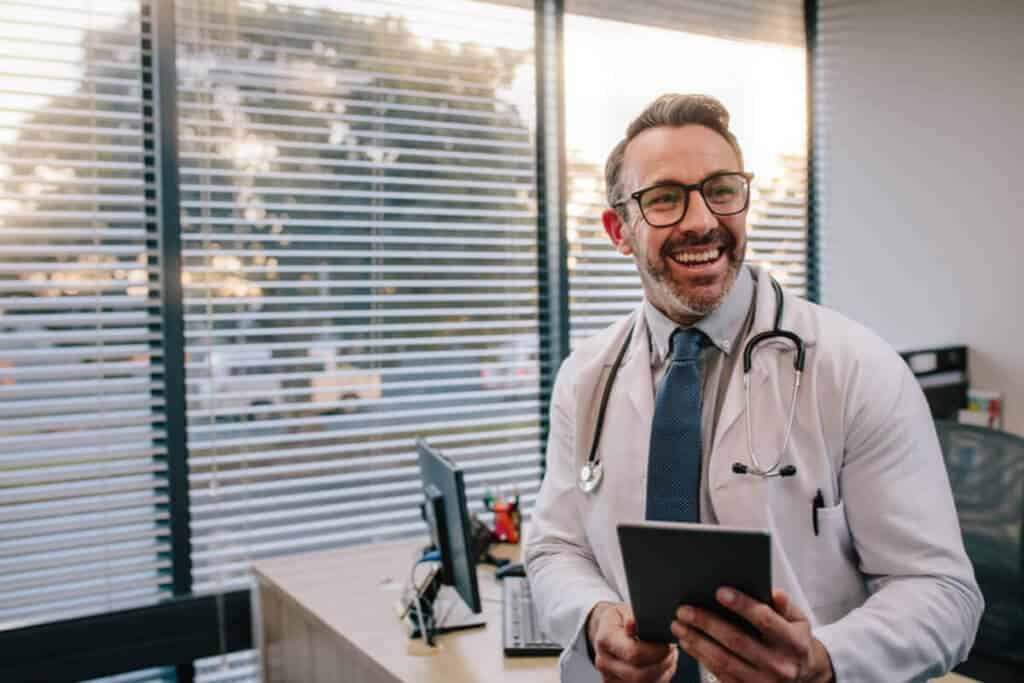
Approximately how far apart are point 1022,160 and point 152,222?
10.3 ft

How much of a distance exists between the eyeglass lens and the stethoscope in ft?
0.61

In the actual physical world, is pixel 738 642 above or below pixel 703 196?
below

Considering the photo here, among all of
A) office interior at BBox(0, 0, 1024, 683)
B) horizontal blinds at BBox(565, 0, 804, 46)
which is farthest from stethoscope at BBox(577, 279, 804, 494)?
horizontal blinds at BBox(565, 0, 804, 46)

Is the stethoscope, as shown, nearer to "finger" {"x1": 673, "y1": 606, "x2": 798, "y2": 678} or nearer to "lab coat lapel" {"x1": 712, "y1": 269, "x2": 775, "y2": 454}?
"lab coat lapel" {"x1": 712, "y1": 269, "x2": 775, "y2": 454}

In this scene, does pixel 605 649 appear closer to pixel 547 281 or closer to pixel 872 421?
pixel 872 421

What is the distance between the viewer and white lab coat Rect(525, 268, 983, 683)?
1285mm

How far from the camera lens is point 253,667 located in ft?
8.61

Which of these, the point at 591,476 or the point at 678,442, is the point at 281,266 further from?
the point at 678,442

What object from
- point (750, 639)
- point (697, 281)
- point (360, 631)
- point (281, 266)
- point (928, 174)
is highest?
point (928, 174)

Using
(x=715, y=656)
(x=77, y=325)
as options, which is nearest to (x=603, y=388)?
(x=715, y=656)

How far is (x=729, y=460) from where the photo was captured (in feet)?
4.75

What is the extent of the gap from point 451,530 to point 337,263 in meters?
1.13

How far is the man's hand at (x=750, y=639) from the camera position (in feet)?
3.58

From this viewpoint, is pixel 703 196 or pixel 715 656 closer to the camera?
pixel 715 656
